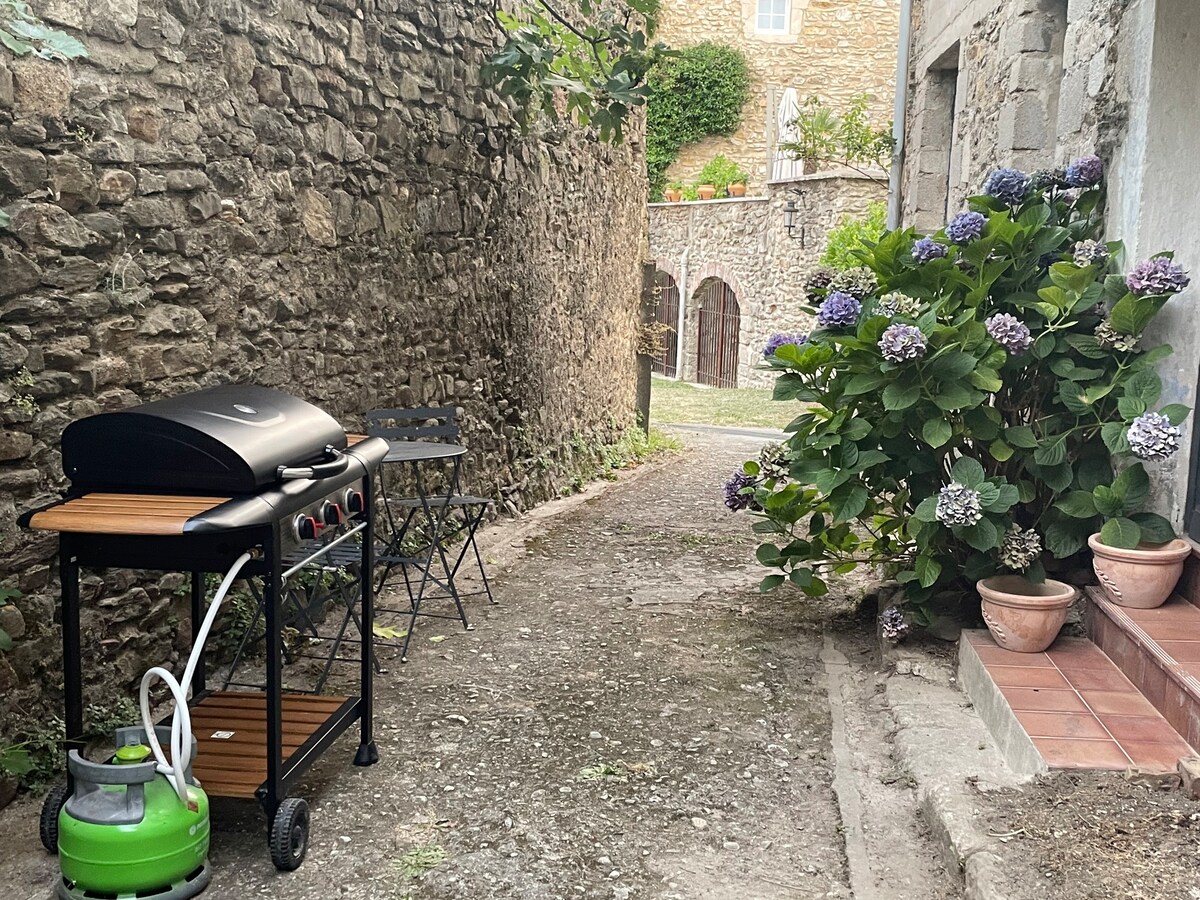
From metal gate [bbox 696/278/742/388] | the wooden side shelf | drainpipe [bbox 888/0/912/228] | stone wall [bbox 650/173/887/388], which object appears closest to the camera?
the wooden side shelf

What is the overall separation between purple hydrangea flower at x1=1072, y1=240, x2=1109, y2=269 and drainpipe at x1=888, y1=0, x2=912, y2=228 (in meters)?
4.67

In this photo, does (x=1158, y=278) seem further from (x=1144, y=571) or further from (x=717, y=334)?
(x=717, y=334)

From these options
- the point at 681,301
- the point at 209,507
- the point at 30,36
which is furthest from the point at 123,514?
the point at 681,301

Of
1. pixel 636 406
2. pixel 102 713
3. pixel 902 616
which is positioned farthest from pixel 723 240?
pixel 102 713

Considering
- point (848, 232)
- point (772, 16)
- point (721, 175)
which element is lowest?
point (848, 232)

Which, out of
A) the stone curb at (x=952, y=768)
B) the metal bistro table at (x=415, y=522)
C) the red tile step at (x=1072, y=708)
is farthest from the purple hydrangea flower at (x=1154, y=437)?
the metal bistro table at (x=415, y=522)

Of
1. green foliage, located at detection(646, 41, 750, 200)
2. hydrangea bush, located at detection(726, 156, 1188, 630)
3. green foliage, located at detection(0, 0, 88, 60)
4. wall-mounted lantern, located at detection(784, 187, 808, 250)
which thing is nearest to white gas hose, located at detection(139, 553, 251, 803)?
green foliage, located at detection(0, 0, 88, 60)

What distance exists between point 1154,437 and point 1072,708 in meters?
0.92

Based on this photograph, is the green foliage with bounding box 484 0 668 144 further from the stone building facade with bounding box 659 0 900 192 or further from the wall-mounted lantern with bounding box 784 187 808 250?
the stone building facade with bounding box 659 0 900 192

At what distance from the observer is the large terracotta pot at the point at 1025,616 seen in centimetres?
390

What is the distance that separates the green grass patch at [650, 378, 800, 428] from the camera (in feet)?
46.0

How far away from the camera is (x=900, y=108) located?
28.2ft

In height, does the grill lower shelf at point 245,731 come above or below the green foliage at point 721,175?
below

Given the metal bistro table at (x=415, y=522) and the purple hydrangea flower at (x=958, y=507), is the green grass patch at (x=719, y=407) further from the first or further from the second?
the purple hydrangea flower at (x=958, y=507)
